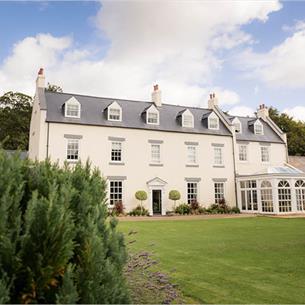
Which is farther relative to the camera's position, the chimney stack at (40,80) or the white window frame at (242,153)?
the white window frame at (242,153)

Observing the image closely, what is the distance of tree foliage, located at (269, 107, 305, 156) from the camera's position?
1825 inches

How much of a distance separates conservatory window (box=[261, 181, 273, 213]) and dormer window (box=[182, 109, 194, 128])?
27.6 feet

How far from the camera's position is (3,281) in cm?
263

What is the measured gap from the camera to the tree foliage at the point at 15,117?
150 feet

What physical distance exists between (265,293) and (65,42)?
1137cm

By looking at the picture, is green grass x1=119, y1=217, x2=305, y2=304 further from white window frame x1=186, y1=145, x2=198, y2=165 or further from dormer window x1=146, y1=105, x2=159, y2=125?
dormer window x1=146, y1=105, x2=159, y2=125

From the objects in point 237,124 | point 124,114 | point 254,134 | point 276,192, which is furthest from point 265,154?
point 124,114

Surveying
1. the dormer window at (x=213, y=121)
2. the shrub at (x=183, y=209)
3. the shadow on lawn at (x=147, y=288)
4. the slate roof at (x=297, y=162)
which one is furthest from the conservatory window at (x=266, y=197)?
the shadow on lawn at (x=147, y=288)

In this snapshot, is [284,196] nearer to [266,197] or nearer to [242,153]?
[266,197]

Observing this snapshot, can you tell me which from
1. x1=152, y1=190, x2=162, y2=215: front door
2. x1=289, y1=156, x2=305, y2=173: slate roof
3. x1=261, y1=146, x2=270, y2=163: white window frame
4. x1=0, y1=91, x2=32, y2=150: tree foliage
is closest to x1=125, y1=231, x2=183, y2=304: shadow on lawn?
x1=152, y1=190, x2=162, y2=215: front door

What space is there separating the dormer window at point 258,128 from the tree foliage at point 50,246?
103ft

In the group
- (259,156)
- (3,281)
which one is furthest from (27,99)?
(3,281)

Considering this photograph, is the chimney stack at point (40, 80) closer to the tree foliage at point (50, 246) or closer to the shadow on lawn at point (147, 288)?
the shadow on lawn at point (147, 288)

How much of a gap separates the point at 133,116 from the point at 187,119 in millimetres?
5227
